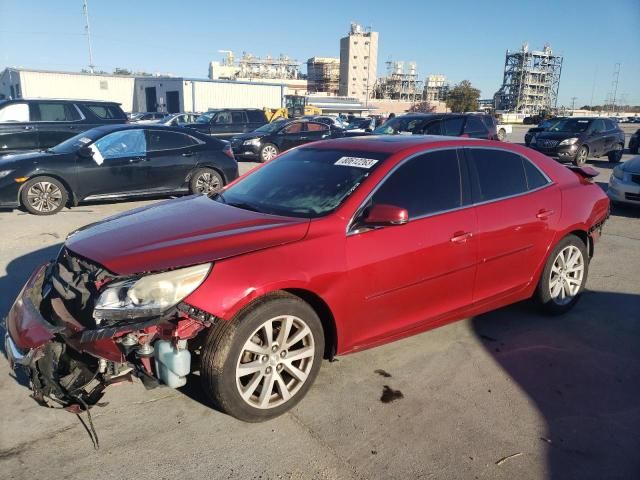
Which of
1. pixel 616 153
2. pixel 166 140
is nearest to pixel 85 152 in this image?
pixel 166 140

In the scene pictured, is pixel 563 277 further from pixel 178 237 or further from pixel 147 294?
pixel 147 294

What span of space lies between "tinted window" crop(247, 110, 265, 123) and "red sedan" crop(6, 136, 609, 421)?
57.6 feet

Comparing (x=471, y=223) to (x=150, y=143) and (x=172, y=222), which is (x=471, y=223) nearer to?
(x=172, y=222)

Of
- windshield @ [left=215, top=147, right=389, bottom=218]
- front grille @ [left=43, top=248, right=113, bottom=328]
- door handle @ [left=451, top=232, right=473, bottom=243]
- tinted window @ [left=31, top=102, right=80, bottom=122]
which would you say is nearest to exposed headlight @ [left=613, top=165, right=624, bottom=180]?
door handle @ [left=451, top=232, right=473, bottom=243]

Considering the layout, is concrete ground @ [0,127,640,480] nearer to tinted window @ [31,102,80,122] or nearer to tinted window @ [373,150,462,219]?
tinted window @ [373,150,462,219]

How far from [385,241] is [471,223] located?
82 centimetres

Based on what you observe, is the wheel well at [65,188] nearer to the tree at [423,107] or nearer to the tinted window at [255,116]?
the tinted window at [255,116]

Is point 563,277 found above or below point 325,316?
below

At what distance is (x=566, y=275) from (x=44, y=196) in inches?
305

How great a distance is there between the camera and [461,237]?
11.7ft

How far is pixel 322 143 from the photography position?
166 inches

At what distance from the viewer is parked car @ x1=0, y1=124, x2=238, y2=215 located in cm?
807

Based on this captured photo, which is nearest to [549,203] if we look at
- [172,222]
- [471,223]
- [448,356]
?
[471,223]

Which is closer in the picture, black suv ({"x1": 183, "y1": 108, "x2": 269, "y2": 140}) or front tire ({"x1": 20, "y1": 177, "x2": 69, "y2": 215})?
front tire ({"x1": 20, "y1": 177, "x2": 69, "y2": 215})
